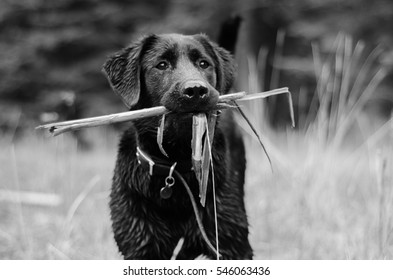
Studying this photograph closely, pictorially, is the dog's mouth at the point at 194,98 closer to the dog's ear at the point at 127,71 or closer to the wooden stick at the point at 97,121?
the wooden stick at the point at 97,121

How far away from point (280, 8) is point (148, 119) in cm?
989

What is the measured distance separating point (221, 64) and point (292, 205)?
1787 mm

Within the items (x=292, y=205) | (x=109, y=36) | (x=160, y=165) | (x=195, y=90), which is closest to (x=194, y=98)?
(x=195, y=90)

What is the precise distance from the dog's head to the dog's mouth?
112 millimetres

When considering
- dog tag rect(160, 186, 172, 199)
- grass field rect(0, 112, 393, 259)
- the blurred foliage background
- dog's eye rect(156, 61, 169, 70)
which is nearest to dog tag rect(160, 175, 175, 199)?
dog tag rect(160, 186, 172, 199)

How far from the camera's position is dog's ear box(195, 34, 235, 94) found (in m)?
3.49

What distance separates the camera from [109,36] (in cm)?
1407

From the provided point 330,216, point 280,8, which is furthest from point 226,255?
point 280,8

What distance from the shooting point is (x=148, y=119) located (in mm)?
3133

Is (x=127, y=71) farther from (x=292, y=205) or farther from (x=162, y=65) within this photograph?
(x=292, y=205)

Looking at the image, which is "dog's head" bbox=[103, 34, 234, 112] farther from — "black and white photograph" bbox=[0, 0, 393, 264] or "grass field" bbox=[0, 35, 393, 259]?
"grass field" bbox=[0, 35, 393, 259]

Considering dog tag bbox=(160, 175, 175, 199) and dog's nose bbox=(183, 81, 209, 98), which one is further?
dog tag bbox=(160, 175, 175, 199)

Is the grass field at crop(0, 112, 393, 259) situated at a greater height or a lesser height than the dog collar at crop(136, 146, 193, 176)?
lesser

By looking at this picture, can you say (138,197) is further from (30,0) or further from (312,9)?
(30,0)
